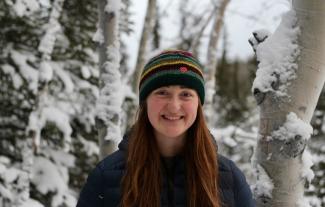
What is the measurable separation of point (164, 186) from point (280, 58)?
957 mm

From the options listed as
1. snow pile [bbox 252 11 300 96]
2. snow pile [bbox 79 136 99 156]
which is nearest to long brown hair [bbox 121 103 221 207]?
snow pile [bbox 252 11 300 96]

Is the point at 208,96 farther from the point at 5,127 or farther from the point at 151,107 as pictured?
the point at 151,107

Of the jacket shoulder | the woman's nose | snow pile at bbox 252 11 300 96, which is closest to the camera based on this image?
the woman's nose

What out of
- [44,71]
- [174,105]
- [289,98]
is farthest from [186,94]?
[44,71]

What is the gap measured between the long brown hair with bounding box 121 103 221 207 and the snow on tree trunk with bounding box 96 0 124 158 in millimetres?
1892

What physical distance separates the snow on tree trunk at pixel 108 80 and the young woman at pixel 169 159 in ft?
6.19

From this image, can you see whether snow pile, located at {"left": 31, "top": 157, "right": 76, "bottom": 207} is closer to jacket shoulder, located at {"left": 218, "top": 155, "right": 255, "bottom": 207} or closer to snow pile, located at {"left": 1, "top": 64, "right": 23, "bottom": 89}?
snow pile, located at {"left": 1, "top": 64, "right": 23, "bottom": 89}

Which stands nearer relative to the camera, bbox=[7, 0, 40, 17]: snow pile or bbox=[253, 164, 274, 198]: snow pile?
bbox=[253, 164, 274, 198]: snow pile

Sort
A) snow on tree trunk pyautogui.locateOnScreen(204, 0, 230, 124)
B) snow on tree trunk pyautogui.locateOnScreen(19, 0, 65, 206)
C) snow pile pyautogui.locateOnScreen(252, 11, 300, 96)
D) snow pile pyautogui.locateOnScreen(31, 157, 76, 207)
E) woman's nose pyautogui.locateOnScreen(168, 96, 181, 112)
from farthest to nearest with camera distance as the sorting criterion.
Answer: snow on tree trunk pyautogui.locateOnScreen(204, 0, 230, 124), snow pile pyautogui.locateOnScreen(31, 157, 76, 207), snow on tree trunk pyautogui.locateOnScreen(19, 0, 65, 206), snow pile pyautogui.locateOnScreen(252, 11, 300, 96), woman's nose pyautogui.locateOnScreen(168, 96, 181, 112)

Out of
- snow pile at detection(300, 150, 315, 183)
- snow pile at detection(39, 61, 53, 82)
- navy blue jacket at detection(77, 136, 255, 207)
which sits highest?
snow pile at detection(39, 61, 53, 82)

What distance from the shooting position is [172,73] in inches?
85.0

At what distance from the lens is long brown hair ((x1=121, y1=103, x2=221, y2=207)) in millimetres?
2201

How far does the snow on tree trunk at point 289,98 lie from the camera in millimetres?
2367

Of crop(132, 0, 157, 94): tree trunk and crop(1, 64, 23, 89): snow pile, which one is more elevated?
crop(132, 0, 157, 94): tree trunk
